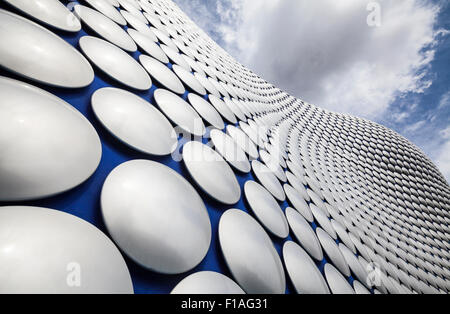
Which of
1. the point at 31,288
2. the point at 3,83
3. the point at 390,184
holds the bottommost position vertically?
the point at 31,288

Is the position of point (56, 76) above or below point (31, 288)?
above

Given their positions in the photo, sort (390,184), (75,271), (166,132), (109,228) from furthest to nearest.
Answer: (390,184) < (166,132) < (109,228) < (75,271)

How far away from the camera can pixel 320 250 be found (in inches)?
119

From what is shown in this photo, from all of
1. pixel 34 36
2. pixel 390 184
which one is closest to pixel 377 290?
pixel 34 36

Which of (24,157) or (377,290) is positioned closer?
(24,157)

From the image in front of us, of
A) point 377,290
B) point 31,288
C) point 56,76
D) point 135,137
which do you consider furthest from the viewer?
point 377,290

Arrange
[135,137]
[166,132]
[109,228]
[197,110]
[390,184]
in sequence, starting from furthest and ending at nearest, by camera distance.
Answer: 1. [390,184]
2. [197,110]
3. [166,132]
4. [135,137]
5. [109,228]

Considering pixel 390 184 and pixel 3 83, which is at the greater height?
pixel 390 184

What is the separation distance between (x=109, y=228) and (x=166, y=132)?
48.7 inches

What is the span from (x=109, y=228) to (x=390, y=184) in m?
22.6

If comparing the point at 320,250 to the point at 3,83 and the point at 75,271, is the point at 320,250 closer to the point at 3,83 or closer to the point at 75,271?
the point at 75,271

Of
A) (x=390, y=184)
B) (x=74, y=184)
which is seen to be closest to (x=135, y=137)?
(x=74, y=184)

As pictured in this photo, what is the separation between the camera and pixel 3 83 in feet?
3.92
